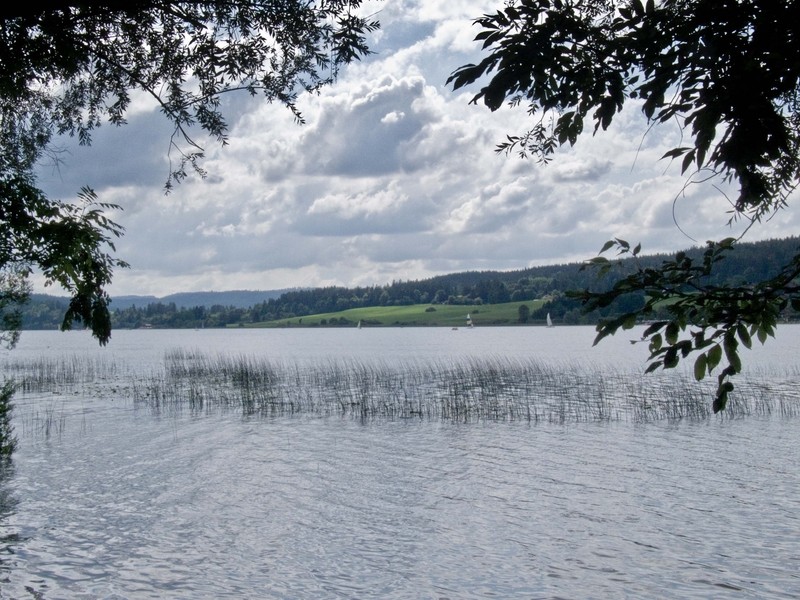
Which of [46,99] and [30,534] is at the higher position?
[46,99]

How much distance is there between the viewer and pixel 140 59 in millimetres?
9000

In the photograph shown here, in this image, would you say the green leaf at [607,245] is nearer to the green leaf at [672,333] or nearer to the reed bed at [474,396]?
the green leaf at [672,333]

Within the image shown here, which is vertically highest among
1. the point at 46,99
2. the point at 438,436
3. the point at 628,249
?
the point at 46,99

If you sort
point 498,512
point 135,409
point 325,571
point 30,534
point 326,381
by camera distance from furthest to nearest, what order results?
point 326,381 → point 135,409 → point 498,512 → point 30,534 → point 325,571

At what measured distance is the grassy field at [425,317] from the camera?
6516 inches

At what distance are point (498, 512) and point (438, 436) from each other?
826cm

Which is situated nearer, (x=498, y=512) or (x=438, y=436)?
(x=498, y=512)

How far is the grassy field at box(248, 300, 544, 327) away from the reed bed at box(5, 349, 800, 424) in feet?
397

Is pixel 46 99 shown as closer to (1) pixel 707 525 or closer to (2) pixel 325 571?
(2) pixel 325 571

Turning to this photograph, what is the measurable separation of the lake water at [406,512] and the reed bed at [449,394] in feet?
9.15

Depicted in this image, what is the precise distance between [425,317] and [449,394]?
149m

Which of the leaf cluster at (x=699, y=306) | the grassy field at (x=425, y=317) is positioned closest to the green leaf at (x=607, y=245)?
the leaf cluster at (x=699, y=306)

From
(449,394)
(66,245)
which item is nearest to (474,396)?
(449,394)

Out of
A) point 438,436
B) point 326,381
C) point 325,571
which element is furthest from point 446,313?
point 325,571
